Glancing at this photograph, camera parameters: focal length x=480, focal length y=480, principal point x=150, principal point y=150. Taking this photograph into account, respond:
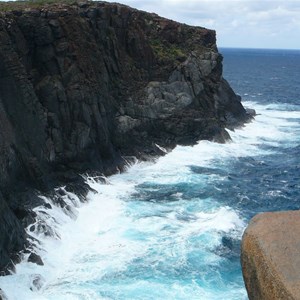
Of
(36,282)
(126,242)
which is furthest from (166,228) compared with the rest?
(36,282)

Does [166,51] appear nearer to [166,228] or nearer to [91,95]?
[91,95]

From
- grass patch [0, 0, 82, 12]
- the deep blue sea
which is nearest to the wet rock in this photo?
the deep blue sea

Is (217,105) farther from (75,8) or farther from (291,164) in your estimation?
(75,8)

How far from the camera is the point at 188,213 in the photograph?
134ft

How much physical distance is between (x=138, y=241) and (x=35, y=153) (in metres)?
12.6

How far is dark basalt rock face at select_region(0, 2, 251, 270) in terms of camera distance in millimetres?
38969

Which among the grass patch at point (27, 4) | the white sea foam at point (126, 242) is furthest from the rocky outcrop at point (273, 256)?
the grass patch at point (27, 4)

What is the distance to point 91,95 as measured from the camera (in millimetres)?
50031

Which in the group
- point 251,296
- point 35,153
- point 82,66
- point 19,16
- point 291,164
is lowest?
point 291,164

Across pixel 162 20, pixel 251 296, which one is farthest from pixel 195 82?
pixel 251 296

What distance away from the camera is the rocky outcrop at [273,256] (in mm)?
8555

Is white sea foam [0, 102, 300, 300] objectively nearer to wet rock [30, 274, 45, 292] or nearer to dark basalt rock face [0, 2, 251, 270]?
wet rock [30, 274, 45, 292]

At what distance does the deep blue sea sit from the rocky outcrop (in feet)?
62.5

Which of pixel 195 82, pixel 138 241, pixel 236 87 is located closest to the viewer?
pixel 138 241
